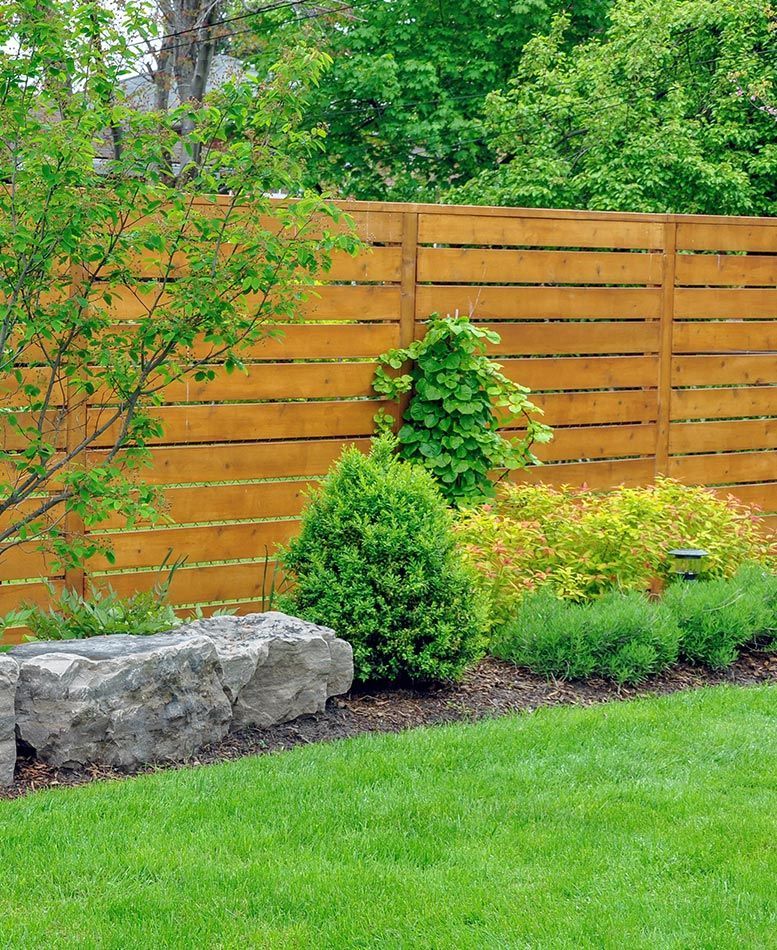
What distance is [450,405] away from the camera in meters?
6.43

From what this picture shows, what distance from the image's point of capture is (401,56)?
20438 mm

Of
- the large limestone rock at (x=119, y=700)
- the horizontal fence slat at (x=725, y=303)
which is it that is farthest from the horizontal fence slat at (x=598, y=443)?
the large limestone rock at (x=119, y=700)

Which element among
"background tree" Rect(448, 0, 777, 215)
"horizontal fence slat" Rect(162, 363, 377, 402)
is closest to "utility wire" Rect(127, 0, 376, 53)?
"background tree" Rect(448, 0, 777, 215)

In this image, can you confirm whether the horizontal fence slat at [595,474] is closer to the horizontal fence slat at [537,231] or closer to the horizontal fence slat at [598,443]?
the horizontal fence slat at [598,443]

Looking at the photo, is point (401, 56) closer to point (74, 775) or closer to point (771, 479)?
point (771, 479)

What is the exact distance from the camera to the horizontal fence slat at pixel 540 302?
6.62m

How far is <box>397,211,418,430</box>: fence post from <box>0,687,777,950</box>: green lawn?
258 centimetres

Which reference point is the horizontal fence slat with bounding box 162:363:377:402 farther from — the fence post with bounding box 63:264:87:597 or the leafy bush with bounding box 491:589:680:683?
the leafy bush with bounding box 491:589:680:683

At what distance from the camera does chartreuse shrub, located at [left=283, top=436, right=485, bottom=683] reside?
4895 mm

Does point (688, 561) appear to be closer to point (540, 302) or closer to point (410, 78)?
point (540, 302)

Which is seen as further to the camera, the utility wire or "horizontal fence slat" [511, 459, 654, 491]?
the utility wire

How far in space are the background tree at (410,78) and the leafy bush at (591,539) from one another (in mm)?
13020

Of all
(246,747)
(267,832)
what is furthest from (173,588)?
(267,832)

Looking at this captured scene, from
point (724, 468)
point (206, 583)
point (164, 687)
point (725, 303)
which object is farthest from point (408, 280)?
point (164, 687)
